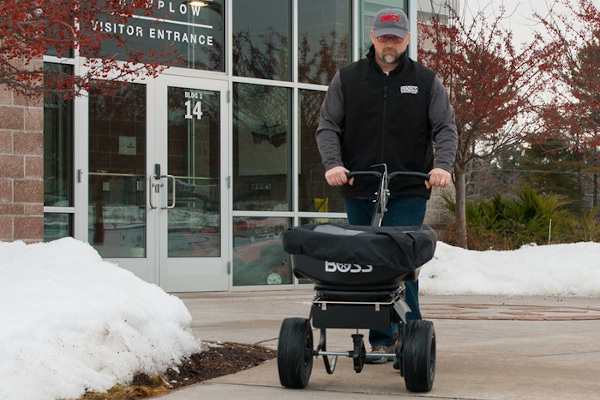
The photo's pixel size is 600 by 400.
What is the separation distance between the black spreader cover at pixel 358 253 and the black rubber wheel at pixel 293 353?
0.25m

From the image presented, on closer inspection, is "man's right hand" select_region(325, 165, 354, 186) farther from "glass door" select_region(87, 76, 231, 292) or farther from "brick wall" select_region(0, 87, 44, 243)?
"glass door" select_region(87, 76, 231, 292)

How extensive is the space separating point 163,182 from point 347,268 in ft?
23.2

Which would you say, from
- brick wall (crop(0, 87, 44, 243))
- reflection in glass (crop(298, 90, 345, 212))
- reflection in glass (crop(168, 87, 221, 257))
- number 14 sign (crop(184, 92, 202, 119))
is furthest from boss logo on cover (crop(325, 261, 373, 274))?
reflection in glass (crop(298, 90, 345, 212))

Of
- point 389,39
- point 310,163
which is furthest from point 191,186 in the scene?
point 389,39

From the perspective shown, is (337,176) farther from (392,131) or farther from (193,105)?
(193,105)

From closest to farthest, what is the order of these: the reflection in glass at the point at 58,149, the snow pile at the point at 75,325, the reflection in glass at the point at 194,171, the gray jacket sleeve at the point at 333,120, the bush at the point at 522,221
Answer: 1. the snow pile at the point at 75,325
2. the gray jacket sleeve at the point at 333,120
3. the reflection in glass at the point at 58,149
4. the reflection in glass at the point at 194,171
5. the bush at the point at 522,221

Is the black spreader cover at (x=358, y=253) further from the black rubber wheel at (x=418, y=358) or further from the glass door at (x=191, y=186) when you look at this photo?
the glass door at (x=191, y=186)

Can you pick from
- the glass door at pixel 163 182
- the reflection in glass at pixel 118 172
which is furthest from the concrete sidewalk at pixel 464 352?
the reflection in glass at pixel 118 172

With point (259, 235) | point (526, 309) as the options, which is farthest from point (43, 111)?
point (526, 309)

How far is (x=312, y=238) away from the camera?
175 inches

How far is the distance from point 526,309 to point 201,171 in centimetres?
418

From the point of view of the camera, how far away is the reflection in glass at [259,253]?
12.1 meters

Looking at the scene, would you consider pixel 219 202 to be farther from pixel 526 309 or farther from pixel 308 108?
pixel 526 309

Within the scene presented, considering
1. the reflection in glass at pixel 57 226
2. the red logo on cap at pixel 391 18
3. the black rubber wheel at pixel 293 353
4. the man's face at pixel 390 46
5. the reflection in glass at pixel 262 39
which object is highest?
the reflection in glass at pixel 262 39
